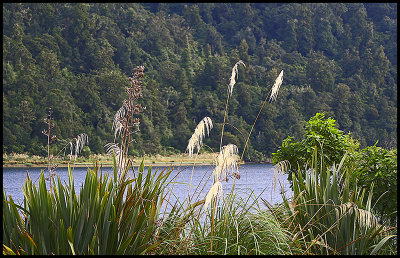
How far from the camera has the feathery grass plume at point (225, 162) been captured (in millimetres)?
3629

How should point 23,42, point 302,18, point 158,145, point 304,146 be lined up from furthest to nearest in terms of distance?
point 302,18 < point 23,42 < point 158,145 < point 304,146

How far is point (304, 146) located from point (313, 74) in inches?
2077

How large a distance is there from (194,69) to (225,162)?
54.4 meters

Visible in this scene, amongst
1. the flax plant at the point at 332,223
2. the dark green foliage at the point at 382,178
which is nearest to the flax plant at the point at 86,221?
the flax plant at the point at 332,223

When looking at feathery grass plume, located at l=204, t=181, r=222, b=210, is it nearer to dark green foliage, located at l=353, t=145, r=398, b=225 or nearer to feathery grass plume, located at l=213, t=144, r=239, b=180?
feathery grass plume, located at l=213, t=144, r=239, b=180

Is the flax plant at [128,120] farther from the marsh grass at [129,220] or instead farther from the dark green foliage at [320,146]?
the dark green foliage at [320,146]

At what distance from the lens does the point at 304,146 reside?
19.2 feet

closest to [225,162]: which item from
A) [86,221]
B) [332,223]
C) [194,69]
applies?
[86,221]

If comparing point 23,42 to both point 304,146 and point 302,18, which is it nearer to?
point 302,18

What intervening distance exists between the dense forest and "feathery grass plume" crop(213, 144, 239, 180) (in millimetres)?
35213

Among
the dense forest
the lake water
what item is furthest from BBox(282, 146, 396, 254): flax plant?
the dense forest

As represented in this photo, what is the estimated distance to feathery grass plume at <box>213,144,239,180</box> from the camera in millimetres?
3629

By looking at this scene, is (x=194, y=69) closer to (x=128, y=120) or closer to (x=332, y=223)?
(x=332, y=223)

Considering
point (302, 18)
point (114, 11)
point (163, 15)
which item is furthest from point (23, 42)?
point (302, 18)
